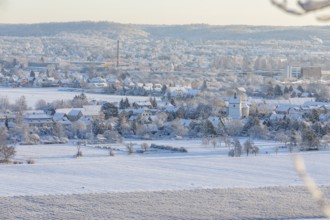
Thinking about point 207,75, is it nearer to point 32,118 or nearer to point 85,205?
point 32,118

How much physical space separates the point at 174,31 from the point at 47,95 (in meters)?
64.8

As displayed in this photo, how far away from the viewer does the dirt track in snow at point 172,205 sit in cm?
670

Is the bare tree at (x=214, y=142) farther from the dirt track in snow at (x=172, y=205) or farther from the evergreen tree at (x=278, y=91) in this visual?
the evergreen tree at (x=278, y=91)

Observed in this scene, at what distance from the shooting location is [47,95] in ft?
80.6

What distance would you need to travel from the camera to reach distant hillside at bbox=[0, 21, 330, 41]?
7812 centimetres

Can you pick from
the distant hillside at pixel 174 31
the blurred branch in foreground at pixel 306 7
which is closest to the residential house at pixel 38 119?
the blurred branch in foreground at pixel 306 7

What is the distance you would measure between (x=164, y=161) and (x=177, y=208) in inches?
148

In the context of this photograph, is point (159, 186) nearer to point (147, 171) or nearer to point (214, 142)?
point (147, 171)

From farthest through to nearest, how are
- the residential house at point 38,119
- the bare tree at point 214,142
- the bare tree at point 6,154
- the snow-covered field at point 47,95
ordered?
the snow-covered field at point 47,95 < the residential house at point 38,119 < the bare tree at point 214,142 < the bare tree at point 6,154

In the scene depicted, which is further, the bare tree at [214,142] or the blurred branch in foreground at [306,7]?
the bare tree at [214,142]

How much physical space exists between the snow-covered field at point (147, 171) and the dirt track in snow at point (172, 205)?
0.41m

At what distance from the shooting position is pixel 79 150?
12.4 metres

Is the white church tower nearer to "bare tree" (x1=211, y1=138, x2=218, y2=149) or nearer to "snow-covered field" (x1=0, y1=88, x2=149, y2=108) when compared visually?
"snow-covered field" (x1=0, y1=88, x2=149, y2=108)

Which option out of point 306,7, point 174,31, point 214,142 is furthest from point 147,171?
point 174,31
